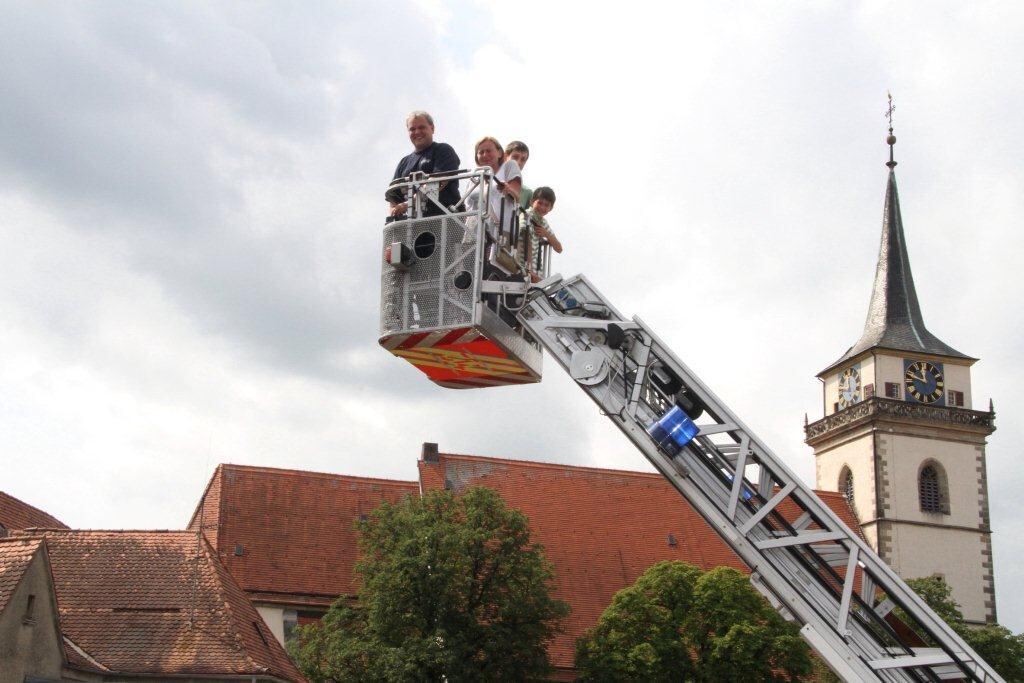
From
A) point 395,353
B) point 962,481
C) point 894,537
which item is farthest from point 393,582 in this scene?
point 962,481

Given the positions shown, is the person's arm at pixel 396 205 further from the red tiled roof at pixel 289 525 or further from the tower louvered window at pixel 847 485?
the tower louvered window at pixel 847 485

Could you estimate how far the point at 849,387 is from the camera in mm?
48750

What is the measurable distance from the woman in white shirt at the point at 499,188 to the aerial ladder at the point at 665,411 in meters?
0.10

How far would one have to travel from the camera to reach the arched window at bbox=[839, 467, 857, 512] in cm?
4728

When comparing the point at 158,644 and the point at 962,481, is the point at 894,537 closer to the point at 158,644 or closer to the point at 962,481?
the point at 962,481

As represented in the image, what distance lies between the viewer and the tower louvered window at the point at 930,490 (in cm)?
4612

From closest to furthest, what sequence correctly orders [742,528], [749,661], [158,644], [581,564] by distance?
1. [742,528]
2. [158,644]
3. [749,661]
4. [581,564]

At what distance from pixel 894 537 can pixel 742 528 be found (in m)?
36.8

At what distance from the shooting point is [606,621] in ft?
101

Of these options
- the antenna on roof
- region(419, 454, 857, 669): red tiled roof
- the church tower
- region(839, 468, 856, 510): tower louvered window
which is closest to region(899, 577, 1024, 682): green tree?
the church tower

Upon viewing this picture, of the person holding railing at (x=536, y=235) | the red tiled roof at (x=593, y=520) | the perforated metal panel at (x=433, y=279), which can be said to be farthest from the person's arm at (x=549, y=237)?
the red tiled roof at (x=593, y=520)

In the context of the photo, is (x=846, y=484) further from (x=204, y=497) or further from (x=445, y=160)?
(x=445, y=160)

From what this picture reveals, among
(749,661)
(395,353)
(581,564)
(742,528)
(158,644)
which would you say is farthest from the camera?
(581,564)

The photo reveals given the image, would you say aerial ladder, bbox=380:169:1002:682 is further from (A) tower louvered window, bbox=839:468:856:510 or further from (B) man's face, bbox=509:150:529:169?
(A) tower louvered window, bbox=839:468:856:510
